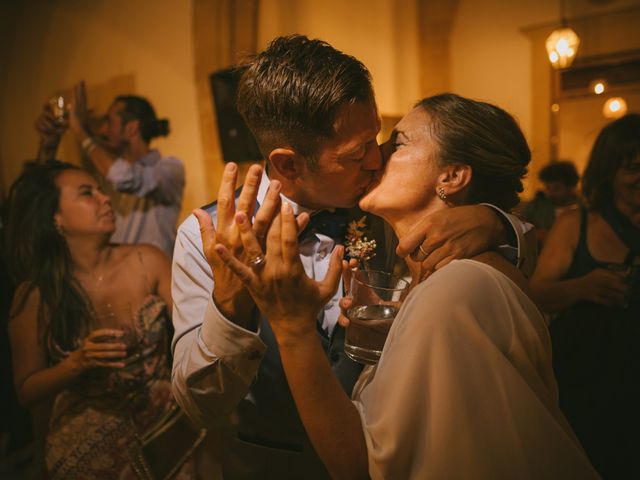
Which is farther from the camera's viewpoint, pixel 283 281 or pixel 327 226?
pixel 327 226

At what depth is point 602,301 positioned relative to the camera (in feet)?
6.47

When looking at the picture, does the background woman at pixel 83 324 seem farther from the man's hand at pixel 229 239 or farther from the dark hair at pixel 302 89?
the dark hair at pixel 302 89

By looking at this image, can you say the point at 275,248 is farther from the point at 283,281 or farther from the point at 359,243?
the point at 359,243

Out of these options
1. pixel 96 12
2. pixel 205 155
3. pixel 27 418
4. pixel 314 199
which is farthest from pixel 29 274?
pixel 96 12

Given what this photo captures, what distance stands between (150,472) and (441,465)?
1.30 meters

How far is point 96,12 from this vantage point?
18.7 ft

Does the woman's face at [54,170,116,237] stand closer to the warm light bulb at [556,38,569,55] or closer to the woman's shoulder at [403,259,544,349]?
the woman's shoulder at [403,259,544,349]

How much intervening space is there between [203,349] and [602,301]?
1.64m

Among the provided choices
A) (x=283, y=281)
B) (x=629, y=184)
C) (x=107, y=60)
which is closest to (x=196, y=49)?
(x=107, y=60)

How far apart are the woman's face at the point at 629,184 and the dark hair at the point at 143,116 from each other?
125 inches

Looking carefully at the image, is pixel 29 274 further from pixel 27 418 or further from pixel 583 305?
pixel 583 305

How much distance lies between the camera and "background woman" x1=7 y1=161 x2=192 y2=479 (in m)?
1.97

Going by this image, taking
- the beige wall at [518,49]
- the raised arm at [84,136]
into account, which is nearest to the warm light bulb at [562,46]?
the beige wall at [518,49]

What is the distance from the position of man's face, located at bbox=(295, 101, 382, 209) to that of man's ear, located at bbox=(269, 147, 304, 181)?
0.08 feet
